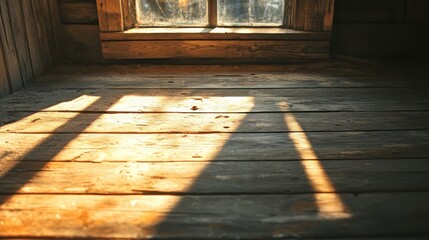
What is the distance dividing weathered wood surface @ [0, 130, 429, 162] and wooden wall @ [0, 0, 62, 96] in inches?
29.9

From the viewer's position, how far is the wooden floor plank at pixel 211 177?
1.07m

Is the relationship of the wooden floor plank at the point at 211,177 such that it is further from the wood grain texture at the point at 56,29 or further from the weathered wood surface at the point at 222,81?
the wood grain texture at the point at 56,29

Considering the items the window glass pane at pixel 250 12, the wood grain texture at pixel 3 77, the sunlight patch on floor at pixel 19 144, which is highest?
the window glass pane at pixel 250 12

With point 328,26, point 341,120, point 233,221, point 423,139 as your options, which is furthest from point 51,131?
point 328,26

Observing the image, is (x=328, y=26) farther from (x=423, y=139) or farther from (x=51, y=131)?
(x=51, y=131)

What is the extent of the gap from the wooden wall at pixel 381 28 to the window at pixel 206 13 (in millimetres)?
484

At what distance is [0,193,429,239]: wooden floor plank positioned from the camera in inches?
34.8

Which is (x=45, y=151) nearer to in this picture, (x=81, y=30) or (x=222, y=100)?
(x=222, y=100)

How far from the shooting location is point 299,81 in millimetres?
2324

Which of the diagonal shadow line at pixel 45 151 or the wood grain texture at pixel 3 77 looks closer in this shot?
the diagonal shadow line at pixel 45 151

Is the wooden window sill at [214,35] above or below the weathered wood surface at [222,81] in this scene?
above

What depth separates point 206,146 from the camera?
54.0 inches

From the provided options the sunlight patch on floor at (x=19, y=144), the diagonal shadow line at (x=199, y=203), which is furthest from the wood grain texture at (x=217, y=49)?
the diagonal shadow line at (x=199, y=203)

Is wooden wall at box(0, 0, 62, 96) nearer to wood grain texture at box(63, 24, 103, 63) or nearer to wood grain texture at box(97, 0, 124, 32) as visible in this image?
wood grain texture at box(63, 24, 103, 63)
